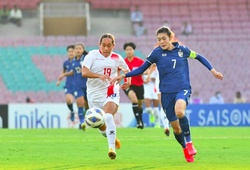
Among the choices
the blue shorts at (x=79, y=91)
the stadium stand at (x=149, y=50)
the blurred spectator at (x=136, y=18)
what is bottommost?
the blue shorts at (x=79, y=91)

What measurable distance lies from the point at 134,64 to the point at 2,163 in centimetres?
1046

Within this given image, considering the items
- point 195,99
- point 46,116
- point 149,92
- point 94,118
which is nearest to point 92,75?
point 94,118

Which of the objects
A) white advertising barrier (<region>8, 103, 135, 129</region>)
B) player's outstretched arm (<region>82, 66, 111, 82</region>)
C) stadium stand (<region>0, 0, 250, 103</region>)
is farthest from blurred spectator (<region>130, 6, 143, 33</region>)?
player's outstretched arm (<region>82, 66, 111, 82</region>)

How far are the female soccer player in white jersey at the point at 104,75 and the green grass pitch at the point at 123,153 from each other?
0.63 meters

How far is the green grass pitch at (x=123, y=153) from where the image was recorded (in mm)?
11242

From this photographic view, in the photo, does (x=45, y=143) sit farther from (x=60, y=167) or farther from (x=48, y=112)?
(x=48, y=112)

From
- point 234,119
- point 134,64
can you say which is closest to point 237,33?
point 234,119

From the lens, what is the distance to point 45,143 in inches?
643

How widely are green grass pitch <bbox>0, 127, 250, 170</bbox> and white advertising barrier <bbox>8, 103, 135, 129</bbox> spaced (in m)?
9.91

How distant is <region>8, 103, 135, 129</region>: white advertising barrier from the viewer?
28.7 m

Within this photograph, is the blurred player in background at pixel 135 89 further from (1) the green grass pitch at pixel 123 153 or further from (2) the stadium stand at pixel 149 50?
(2) the stadium stand at pixel 149 50

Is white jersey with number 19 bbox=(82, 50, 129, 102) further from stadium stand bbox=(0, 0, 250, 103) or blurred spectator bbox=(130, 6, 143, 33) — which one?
blurred spectator bbox=(130, 6, 143, 33)

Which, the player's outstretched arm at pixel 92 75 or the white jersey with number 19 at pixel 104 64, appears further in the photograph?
the white jersey with number 19 at pixel 104 64

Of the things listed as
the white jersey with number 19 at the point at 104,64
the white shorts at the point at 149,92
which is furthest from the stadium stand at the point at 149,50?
the white jersey with number 19 at the point at 104,64
